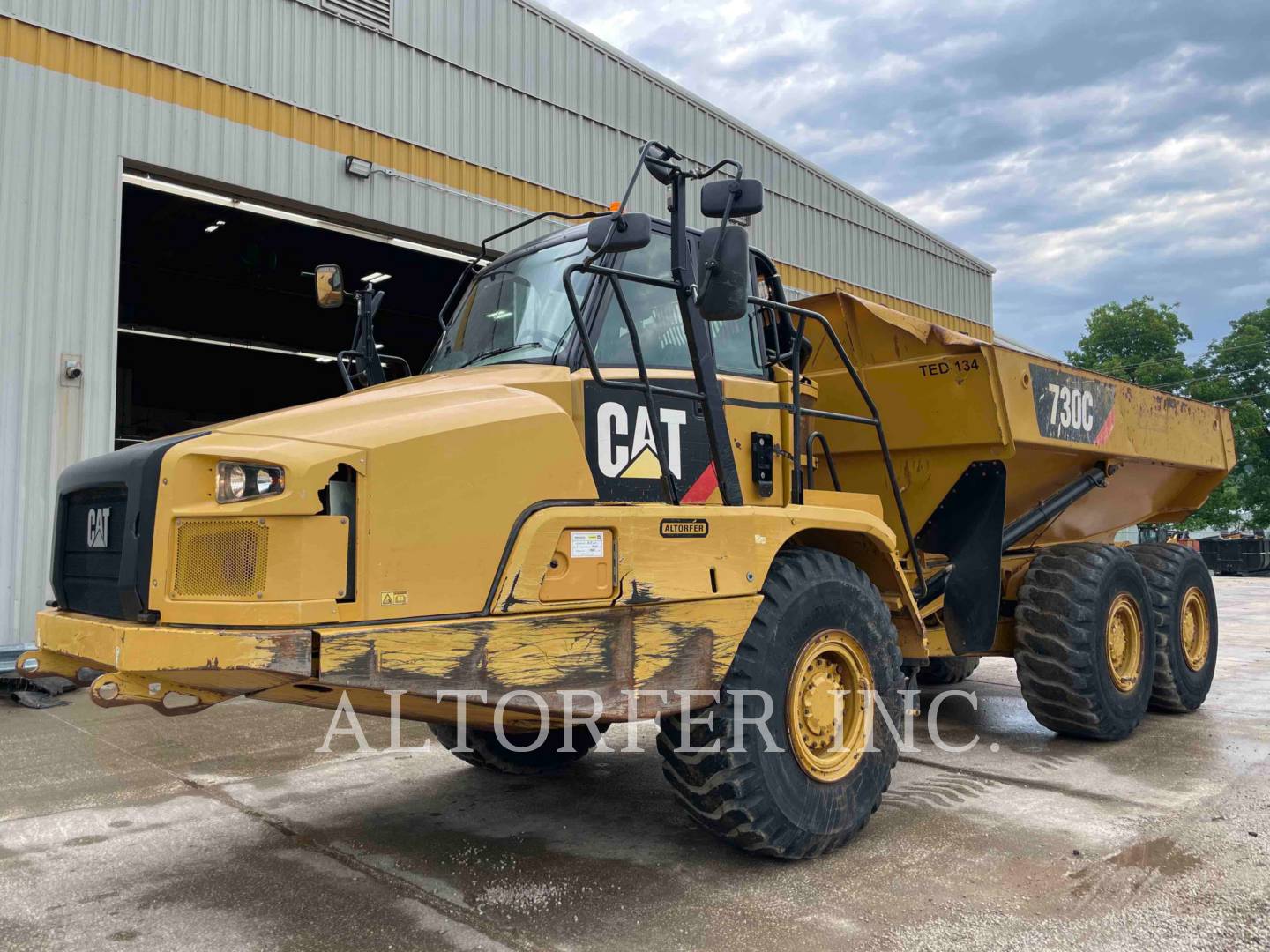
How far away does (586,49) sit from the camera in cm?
1227

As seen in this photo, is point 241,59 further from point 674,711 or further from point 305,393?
point 305,393

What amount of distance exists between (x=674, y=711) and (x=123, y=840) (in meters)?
2.63

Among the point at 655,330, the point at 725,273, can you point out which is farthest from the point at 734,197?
the point at 655,330

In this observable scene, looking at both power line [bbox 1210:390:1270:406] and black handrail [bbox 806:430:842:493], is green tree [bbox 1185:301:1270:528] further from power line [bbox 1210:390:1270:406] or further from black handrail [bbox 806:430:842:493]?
black handrail [bbox 806:430:842:493]

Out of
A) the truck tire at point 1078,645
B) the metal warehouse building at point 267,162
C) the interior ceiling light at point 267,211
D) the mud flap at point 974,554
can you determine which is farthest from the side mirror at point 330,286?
the interior ceiling light at point 267,211

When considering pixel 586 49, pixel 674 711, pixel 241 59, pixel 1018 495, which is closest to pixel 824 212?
pixel 586 49

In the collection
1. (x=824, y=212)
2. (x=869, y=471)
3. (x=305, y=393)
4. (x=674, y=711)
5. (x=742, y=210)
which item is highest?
A: (x=824, y=212)

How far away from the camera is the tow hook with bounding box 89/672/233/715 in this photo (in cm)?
300

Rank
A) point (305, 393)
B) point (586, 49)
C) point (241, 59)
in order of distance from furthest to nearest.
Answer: point (305, 393) → point (586, 49) → point (241, 59)

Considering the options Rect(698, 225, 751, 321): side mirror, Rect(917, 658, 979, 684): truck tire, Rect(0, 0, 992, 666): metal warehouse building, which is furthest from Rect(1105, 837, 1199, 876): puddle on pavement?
Rect(0, 0, 992, 666): metal warehouse building

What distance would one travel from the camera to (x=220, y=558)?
9.91 feet

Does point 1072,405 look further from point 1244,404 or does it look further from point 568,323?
point 1244,404

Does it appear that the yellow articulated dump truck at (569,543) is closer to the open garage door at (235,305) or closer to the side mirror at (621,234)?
the side mirror at (621,234)

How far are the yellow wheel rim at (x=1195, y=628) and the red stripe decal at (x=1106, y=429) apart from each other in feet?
5.44
